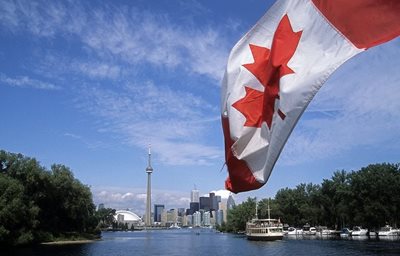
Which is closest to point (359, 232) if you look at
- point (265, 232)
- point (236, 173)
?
point (265, 232)

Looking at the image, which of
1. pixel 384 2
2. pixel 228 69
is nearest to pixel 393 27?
pixel 384 2

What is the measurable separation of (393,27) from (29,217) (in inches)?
4125

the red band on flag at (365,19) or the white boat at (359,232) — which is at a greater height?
the red band on flag at (365,19)

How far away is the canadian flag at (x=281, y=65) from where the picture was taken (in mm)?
9547

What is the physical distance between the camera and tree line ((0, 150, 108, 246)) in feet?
316

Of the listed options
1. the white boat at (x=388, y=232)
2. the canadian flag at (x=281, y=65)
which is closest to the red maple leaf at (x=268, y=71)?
the canadian flag at (x=281, y=65)

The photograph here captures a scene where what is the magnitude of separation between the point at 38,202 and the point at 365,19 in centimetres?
11987

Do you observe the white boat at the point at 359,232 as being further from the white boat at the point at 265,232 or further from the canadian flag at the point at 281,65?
the canadian flag at the point at 281,65

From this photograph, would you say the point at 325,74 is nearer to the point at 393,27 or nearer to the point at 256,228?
the point at 393,27

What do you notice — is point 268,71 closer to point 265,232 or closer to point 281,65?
point 281,65

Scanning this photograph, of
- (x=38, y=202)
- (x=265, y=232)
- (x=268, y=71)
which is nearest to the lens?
(x=268, y=71)

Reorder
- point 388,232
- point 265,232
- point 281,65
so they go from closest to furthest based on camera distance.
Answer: point 281,65, point 388,232, point 265,232

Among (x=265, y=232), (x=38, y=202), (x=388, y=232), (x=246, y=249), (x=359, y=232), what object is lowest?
(x=246, y=249)

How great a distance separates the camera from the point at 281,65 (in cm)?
1096
